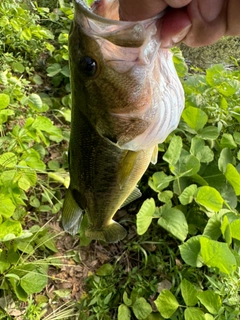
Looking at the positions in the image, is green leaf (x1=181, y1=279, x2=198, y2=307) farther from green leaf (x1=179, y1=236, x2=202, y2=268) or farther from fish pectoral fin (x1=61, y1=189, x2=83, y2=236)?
fish pectoral fin (x1=61, y1=189, x2=83, y2=236)

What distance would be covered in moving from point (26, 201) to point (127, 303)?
0.93 m

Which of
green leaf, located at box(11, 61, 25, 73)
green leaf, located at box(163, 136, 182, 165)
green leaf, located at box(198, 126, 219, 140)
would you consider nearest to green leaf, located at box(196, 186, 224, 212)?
green leaf, located at box(163, 136, 182, 165)

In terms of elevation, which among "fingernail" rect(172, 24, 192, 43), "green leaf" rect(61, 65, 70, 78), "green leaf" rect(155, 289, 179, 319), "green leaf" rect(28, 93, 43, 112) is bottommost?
"green leaf" rect(155, 289, 179, 319)

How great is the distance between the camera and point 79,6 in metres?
1.11

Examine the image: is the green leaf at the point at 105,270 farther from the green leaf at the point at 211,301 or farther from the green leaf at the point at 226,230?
the green leaf at the point at 226,230

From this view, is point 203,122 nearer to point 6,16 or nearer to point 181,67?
point 181,67

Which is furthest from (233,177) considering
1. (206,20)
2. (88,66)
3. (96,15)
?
(96,15)

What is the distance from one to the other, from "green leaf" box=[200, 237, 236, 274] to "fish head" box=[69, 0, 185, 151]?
1278 millimetres

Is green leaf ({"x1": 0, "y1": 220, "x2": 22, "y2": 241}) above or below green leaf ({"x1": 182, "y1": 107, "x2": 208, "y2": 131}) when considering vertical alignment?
below

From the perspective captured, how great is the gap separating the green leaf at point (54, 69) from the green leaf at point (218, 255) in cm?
198

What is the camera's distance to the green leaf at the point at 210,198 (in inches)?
105

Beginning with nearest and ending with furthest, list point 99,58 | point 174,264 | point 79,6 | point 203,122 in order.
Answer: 1. point 79,6
2. point 99,58
3. point 174,264
4. point 203,122

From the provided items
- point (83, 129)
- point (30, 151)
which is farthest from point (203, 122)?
point (83, 129)

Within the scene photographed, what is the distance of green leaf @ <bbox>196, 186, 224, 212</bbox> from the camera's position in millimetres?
2668
